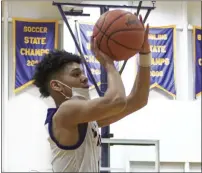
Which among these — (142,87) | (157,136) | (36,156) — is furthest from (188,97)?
(142,87)

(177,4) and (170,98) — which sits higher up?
(177,4)

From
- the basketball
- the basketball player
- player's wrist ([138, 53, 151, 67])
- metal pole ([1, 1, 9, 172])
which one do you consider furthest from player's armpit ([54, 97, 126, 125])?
metal pole ([1, 1, 9, 172])

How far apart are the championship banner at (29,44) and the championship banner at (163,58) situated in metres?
1.39

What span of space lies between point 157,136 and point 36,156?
1659 millimetres

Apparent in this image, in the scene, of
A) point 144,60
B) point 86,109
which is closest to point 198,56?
point 144,60

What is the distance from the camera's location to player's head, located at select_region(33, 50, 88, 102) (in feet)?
6.01

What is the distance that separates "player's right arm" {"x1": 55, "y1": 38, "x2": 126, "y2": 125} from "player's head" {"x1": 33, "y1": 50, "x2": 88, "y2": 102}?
98 mm

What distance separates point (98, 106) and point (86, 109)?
5 centimetres

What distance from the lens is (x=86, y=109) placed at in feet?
5.60

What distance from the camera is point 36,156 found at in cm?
632

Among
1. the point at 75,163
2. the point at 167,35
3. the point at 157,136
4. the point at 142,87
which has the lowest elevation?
the point at 157,136

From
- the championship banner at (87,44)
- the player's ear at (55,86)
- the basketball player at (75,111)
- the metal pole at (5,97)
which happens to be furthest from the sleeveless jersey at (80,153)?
the metal pole at (5,97)

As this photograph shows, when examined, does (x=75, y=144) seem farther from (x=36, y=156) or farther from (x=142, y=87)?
(x=36, y=156)

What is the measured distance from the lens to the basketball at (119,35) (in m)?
1.85
